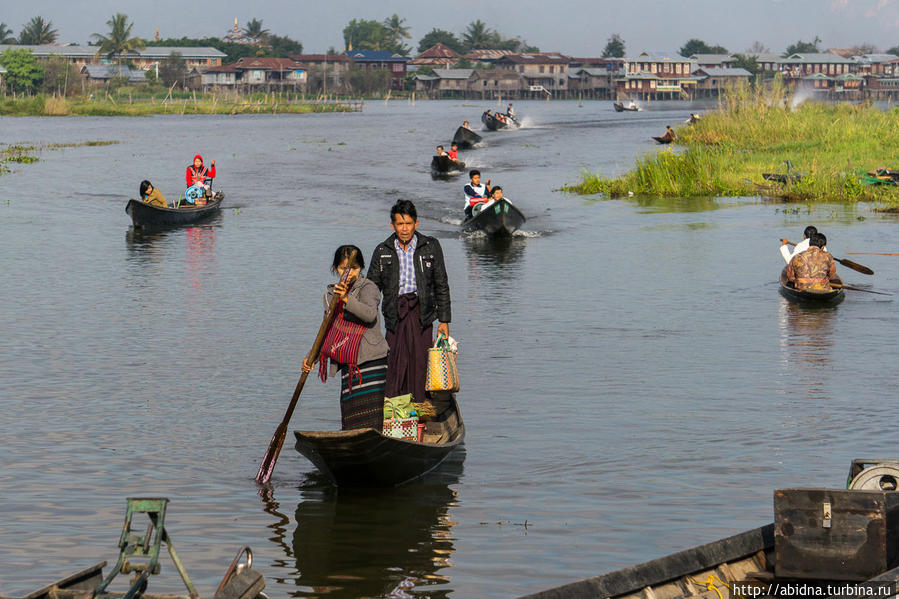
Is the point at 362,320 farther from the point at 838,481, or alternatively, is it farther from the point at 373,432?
the point at 838,481

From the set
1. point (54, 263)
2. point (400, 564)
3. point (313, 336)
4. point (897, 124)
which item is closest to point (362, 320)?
point (400, 564)

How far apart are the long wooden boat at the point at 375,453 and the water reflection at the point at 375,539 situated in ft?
0.59

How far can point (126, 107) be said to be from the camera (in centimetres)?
11931

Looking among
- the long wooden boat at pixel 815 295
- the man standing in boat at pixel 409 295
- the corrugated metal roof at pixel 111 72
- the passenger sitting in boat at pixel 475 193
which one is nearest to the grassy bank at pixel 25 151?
the passenger sitting in boat at pixel 475 193

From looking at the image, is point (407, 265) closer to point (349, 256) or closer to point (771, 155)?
point (349, 256)

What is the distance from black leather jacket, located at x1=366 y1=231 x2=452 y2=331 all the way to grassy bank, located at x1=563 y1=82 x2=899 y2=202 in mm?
27711

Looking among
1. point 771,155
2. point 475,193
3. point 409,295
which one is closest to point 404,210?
point 409,295

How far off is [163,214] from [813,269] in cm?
1760

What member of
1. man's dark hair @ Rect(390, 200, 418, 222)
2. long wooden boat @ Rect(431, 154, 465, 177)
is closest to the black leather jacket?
man's dark hair @ Rect(390, 200, 418, 222)

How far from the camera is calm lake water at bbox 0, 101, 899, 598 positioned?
29.5 ft

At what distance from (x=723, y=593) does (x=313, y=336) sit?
36.7 feet

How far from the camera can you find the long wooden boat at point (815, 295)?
1934 centimetres

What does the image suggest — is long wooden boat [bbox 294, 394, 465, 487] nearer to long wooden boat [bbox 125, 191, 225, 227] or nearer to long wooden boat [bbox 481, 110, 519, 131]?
long wooden boat [bbox 125, 191, 225, 227]

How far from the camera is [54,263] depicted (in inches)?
1005
